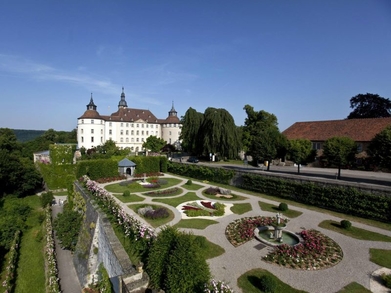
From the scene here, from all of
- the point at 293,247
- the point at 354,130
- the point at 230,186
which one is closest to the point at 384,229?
the point at 293,247

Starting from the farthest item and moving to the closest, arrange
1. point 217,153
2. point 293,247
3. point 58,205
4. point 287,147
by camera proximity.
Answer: point 217,153
point 287,147
point 58,205
point 293,247

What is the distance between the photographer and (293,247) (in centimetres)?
→ 1008

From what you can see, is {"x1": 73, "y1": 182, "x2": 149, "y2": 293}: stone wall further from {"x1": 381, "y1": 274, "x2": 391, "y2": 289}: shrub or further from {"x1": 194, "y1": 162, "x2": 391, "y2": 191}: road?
{"x1": 194, "y1": 162, "x2": 391, "y2": 191}: road

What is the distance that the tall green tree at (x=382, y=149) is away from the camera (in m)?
18.4

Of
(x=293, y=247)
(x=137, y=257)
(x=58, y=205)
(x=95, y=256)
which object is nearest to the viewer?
(x=137, y=257)

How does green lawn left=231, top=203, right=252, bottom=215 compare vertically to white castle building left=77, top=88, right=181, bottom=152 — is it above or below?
below

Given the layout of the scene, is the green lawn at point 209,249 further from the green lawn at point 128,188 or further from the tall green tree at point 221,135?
the tall green tree at point 221,135

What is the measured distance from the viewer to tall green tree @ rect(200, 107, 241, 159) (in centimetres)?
3759

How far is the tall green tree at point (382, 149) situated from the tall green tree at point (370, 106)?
36.1m

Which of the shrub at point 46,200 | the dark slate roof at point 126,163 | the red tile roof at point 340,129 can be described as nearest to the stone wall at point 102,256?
the shrub at point 46,200

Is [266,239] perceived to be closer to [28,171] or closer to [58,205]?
[58,205]

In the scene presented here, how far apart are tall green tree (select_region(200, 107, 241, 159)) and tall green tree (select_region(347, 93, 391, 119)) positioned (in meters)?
31.4

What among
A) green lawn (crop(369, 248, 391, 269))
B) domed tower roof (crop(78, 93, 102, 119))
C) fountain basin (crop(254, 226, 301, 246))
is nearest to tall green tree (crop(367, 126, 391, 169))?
green lawn (crop(369, 248, 391, 269))

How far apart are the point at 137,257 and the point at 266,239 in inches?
256
